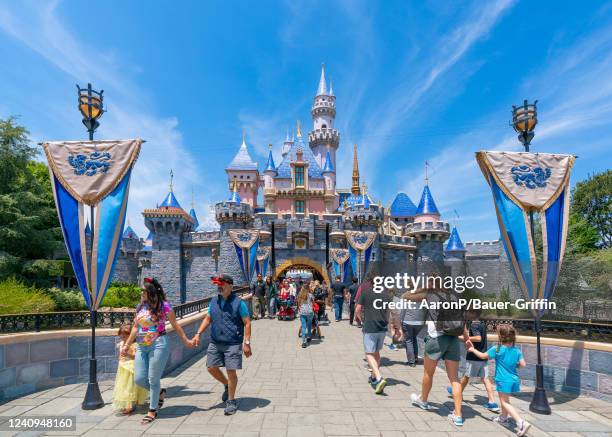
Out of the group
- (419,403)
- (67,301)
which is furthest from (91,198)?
(67,301)

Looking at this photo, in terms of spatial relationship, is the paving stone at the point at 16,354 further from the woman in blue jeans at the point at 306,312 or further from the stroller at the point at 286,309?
the stroller at the point at 286,309

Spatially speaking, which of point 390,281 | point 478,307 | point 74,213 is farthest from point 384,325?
point 74,213

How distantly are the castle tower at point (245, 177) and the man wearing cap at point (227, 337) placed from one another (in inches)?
1379

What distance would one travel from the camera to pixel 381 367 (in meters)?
6.32

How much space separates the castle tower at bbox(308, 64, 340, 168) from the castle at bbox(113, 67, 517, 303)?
7857mm

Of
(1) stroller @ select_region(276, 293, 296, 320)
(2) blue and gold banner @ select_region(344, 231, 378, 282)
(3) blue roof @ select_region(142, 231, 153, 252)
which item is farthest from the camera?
(3) blue roof @ select_region(142, 231, 153, 252)

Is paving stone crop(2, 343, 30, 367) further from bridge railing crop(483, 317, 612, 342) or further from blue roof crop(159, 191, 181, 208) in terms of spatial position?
blue roof crop(159, 191, 181, 208)

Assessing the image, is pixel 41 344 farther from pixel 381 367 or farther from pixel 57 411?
pixel 381 367

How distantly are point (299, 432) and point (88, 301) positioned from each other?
3.39 metres

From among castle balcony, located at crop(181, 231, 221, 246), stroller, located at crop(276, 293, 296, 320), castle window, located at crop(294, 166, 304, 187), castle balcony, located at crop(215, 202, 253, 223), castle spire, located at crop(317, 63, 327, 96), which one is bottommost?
stroller, located at crop(276, 293, 296, 320)

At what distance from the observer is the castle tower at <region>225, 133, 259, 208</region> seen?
39344mm

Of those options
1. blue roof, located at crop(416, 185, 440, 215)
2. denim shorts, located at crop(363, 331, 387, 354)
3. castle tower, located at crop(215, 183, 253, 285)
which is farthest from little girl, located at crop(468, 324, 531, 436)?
blue roof, located at crop(416, 185, 440, 215)

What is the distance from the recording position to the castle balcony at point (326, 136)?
41.6 metres

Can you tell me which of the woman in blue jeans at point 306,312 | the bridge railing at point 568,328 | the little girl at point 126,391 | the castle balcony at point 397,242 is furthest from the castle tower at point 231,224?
the little girl at point 126,391
